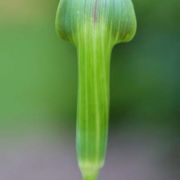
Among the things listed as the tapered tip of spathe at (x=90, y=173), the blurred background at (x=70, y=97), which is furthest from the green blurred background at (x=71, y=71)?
the tapered tip of spathe at (x=90, y=173)

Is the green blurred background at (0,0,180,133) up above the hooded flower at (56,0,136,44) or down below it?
below

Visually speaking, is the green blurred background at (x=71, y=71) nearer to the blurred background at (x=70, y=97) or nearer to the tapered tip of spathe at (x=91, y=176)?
the blurred background at (x=70, y=97)

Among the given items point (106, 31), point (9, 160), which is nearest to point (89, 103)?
point (106, 31)

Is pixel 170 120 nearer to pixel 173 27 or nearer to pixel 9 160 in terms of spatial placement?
A: pixel 173 27

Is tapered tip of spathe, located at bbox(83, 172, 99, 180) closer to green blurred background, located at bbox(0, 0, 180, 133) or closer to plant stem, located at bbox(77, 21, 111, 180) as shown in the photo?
→ plant stem, located at bbox(77, 21, 111, 180)

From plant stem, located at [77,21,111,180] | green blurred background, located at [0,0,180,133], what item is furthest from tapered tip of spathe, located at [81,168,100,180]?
green blurred background, located at [0,0,180,133]

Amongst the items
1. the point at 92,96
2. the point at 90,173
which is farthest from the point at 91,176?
the point at 92,96
